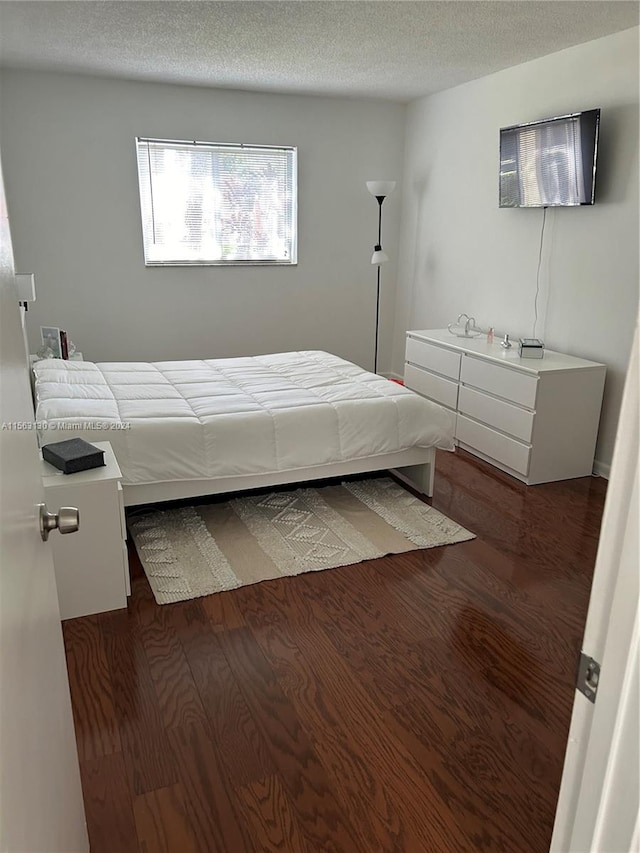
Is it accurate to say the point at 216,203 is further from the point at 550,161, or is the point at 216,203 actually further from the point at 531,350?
the point at 531,350

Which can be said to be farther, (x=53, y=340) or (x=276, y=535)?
(x=53, y=340)

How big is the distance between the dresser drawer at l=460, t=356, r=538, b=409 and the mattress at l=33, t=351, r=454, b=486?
55 centimetres

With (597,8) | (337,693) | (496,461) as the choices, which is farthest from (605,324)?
(337,693)

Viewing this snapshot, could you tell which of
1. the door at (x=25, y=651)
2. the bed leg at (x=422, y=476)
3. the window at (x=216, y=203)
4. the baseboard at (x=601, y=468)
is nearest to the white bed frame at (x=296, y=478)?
the bed leg at (x=422, y=476)

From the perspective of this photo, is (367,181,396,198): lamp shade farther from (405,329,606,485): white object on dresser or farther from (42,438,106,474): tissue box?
(42,438,106,474): tissue box

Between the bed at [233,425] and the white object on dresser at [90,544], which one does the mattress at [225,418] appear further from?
the white object on dresser at [90,544]

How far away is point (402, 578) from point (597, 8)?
2906 millimetres

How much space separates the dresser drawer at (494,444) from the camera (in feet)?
12.5

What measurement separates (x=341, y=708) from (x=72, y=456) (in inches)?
53.1

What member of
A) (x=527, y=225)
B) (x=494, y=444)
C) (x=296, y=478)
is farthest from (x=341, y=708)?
(x=527, y=225)

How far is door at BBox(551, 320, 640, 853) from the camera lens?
0.66m

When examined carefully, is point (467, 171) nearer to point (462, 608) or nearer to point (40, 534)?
point (462, 608)

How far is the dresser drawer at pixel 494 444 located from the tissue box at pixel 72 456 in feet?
7.85

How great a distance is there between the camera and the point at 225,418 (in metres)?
3.11
